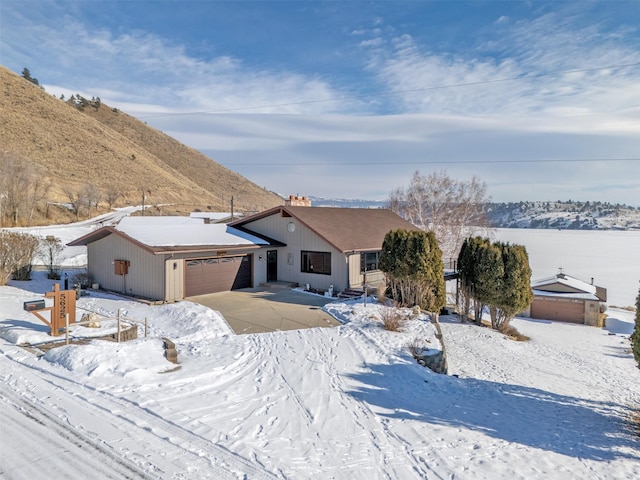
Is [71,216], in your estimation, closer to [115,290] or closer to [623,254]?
[115,290]

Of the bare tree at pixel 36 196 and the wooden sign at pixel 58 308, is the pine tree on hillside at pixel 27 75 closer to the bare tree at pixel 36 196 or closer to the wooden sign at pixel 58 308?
the bare tree at pixel 36 196

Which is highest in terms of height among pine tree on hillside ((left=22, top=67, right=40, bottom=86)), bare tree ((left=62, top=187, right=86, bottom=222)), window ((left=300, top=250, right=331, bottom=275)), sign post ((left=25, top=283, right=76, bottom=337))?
pine tree on hillside ((left=22, top=67, right=40, bottom=86))

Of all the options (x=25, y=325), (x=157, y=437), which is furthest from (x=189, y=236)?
(x=157, y=437)

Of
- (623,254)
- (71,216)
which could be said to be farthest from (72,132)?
(623,254)

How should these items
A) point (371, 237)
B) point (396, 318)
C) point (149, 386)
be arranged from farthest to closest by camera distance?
point (371, 237)
point (396, 318)
point (149, 386)

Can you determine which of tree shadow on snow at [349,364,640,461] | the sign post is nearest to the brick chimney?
the sign post

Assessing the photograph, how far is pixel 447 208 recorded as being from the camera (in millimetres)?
37000

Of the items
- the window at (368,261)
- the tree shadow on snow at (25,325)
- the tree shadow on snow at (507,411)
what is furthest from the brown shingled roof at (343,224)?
the tree shadow on snow at (25,325)

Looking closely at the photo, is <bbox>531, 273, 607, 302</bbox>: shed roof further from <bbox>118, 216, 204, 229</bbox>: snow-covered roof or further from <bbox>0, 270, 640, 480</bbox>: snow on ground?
<bbox>118, 216, 204, 229</bbox>: snow-covered roof

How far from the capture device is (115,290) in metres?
18.7

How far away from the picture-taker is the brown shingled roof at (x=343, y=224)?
1969 cm

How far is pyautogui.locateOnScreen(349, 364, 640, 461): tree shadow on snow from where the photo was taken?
7520 mm

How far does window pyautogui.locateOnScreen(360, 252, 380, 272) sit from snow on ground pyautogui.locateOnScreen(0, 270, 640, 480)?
662cm

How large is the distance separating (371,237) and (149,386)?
15022 millimetres
